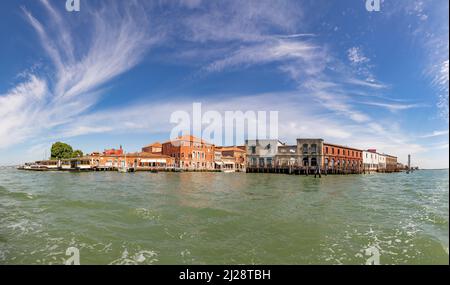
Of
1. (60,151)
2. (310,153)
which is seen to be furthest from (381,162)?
(60,151)

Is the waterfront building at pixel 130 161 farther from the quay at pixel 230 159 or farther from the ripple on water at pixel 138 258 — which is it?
the ripple on water at pixel 138 258

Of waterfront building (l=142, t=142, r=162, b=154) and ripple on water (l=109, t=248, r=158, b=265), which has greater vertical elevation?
waterfront building (l=142, t=142, r=162, b=154)

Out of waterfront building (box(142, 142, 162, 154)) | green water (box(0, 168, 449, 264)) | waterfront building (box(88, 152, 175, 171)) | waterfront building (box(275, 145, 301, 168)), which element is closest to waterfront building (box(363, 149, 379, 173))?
waterfront building (box(275, 145, 301, 168))

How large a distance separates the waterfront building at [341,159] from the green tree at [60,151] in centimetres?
6576

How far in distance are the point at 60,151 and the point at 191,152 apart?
121 ft

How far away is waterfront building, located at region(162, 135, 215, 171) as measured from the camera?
59.3 m

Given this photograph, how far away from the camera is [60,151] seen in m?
68.1

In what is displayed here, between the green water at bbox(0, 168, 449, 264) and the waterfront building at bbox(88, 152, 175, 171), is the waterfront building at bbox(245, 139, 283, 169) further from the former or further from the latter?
the green water at bbox(0, 168, 449, 264)

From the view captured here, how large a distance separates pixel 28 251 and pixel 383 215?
12775 millimetres

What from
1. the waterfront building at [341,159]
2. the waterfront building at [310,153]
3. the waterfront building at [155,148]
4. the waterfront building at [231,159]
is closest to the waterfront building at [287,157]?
the waterfront building at [310,153]

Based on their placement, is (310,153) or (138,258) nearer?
(138,258)

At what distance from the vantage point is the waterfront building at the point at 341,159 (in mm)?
57312

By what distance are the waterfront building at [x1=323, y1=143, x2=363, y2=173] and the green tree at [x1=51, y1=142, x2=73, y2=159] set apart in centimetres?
6576

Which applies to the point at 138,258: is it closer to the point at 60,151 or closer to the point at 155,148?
the point at 155,148
